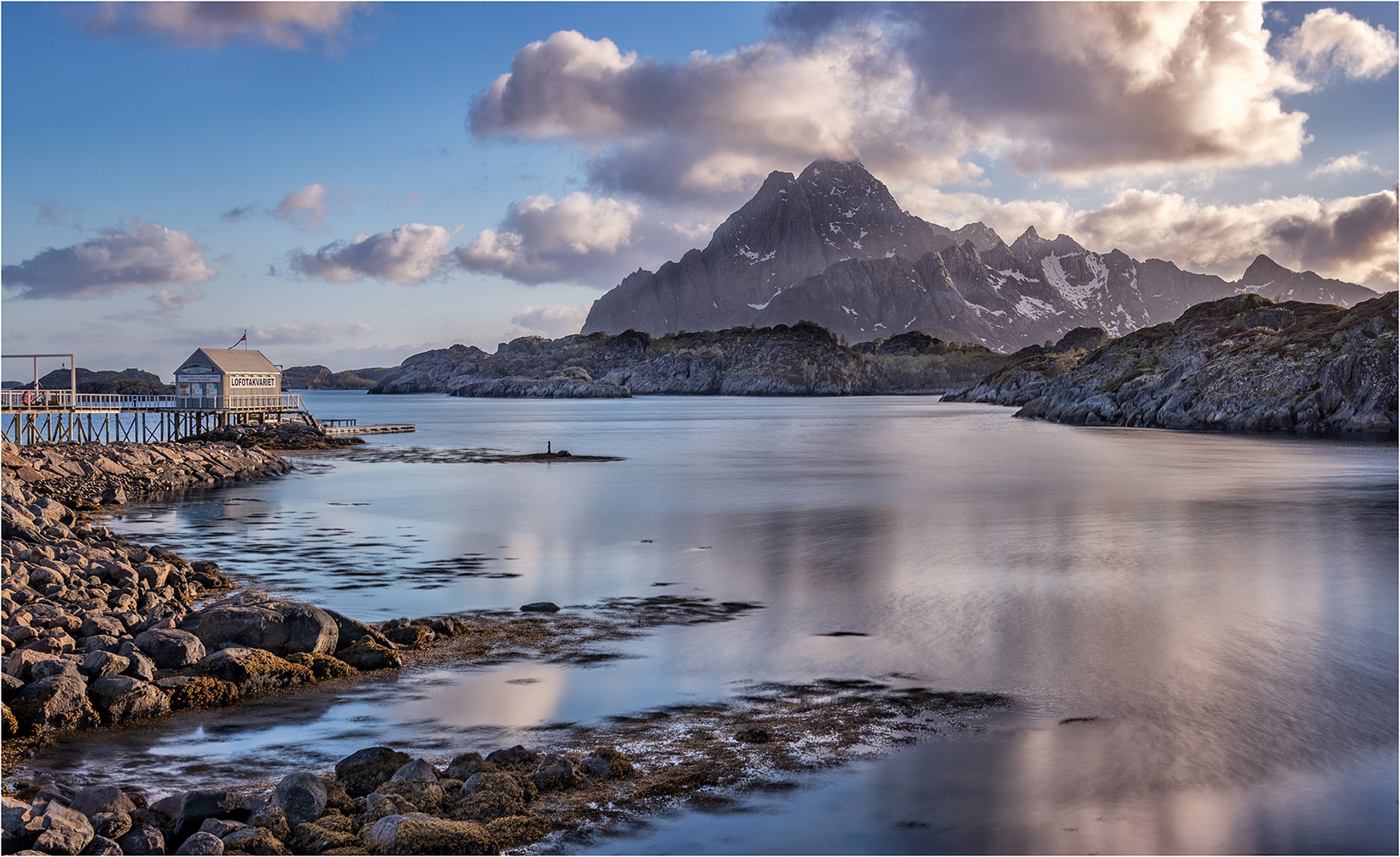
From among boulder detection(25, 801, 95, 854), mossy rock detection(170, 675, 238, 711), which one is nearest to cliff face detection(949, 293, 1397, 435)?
mossy rock detection(170, 675, 238, 711)

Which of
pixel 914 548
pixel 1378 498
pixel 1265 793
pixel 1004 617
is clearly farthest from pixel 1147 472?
pixel 1265 793

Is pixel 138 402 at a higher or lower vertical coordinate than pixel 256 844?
higher

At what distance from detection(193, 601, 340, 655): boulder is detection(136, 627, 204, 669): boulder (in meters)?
0.61

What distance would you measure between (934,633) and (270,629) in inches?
449

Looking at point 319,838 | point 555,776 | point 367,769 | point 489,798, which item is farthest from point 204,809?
point 555,776

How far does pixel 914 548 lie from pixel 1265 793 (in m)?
18.5

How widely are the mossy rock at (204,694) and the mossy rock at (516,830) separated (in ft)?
19.4

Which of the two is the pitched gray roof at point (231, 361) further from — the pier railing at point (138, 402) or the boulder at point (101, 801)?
the boulder at point (101, 801)

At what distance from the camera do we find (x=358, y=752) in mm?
10148

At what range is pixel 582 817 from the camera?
9531mm

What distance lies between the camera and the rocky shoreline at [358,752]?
869cm

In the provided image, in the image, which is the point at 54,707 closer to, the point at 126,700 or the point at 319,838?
the point at 126,700

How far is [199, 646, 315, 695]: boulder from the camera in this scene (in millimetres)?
13547

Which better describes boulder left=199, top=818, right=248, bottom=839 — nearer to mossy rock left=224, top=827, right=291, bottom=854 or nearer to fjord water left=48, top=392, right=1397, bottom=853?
mossy rock left=224, top=827, right=291, bottom=854
